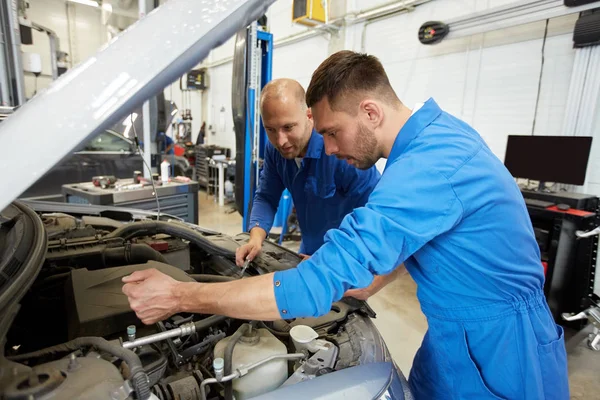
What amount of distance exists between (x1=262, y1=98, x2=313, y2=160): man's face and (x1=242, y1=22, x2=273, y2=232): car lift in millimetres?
1984

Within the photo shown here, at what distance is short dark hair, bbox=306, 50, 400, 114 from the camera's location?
103cm

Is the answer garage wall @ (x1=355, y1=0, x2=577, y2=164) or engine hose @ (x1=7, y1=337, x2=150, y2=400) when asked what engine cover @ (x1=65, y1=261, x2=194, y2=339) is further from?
garage wall @ (x1=355, y1=0, x2=577, y2=164)

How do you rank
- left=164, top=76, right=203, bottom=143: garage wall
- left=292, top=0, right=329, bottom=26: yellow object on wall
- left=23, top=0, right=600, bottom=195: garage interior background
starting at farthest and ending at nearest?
left=164, top=76, right=203, bottom=143: garage wall < left=292, top=0, right=329, bottom=26: yellow object on wall < left=23, top=0, right=600, bottom=195: garage interior background

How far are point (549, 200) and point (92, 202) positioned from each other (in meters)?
3.87

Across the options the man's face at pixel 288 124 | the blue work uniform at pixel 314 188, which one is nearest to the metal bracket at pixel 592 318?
the blue work uniform at pixel 314 188

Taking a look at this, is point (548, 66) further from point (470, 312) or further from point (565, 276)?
point (470, 312)

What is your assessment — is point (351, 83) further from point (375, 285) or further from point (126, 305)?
point (126, 305)

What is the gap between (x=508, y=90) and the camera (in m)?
3.65

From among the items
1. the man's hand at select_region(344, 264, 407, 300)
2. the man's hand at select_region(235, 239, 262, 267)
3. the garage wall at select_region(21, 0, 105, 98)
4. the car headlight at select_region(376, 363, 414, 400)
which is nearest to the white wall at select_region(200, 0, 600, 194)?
the man's hand at select_region(235, 239, 262, 267)

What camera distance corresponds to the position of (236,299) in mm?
889

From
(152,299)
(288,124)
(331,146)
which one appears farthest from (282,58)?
(152,299)

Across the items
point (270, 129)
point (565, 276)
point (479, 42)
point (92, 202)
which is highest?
point (479, 42)

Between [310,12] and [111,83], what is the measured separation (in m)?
4.94

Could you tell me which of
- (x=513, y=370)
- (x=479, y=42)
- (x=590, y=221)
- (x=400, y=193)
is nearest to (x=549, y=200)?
(x=590, y=221)
